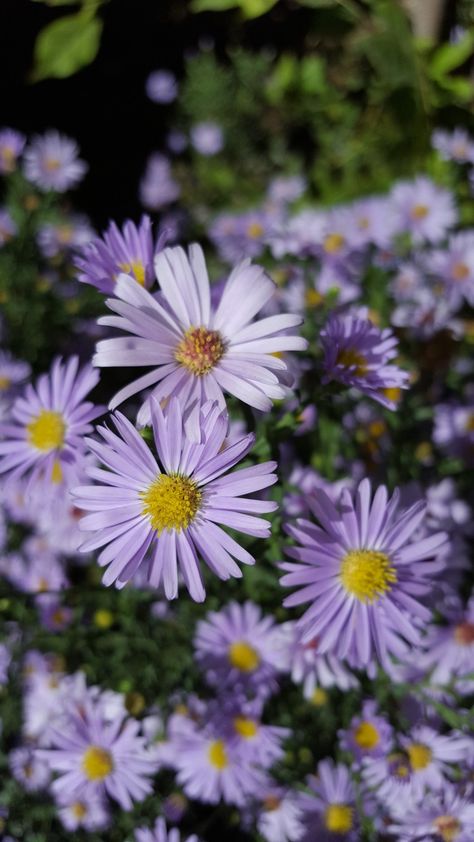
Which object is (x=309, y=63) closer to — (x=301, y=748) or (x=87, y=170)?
(x=87, y=170)

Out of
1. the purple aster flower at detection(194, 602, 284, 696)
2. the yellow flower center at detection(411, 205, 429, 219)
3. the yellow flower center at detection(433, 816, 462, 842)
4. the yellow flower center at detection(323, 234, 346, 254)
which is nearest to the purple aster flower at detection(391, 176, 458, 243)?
the yellow flower center at detection(411, 205, 429, 219)

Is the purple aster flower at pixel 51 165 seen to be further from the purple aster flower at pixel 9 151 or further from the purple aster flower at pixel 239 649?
the purple aster flower at pixel 239 649

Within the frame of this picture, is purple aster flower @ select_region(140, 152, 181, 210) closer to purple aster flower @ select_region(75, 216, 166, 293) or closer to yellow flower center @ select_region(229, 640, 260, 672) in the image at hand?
purple aster flower @ select_region(75, 216, 166, 293)

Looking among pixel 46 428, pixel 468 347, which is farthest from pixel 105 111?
pixel 46 428

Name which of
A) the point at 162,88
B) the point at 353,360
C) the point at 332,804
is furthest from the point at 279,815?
the point at 162,88

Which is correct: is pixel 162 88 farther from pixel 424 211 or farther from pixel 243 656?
pixel 243 656

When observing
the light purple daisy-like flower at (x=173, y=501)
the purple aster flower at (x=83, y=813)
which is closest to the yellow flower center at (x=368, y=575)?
the light purple daisy-like flower at (x=173, y=501)

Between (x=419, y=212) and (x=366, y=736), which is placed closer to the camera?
(x=366, y=736)
